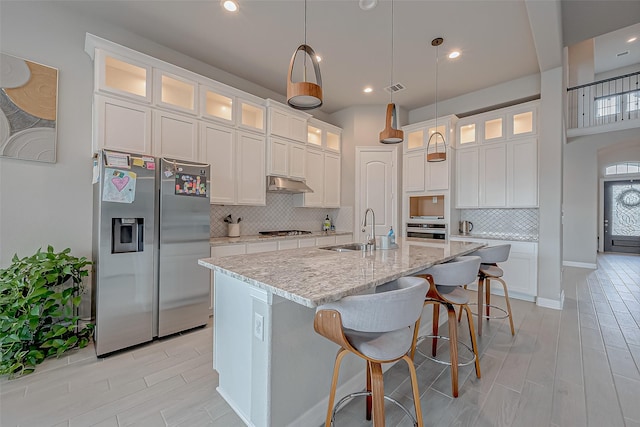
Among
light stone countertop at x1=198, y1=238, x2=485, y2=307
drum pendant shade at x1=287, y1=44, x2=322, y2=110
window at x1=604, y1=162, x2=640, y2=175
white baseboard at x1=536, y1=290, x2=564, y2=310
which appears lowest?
white baseboard at x1=536, y1=290, x2=564, y2=310

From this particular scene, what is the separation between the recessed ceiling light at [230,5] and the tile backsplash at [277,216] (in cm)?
228

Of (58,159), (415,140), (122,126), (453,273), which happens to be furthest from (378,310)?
(415,140)

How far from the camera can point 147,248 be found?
2.56 metres

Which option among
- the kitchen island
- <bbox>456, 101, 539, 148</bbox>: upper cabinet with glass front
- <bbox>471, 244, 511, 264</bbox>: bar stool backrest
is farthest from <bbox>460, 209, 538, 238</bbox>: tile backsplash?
the kitchen island

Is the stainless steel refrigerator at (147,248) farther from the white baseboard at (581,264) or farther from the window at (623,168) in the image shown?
the window at (623,168)

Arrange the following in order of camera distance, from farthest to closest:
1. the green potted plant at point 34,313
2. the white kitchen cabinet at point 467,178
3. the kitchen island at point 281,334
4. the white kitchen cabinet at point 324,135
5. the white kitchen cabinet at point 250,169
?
the white kitchen cabinet at point 324,135 < the white kitchen cabinet at point 467,178 < the white kitchen cabinet at point 250,169 < the green potted plant at point 34,313 < the kitchen island at point 281,334

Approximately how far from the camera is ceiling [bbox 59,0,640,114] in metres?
2.67

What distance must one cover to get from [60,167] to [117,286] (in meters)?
1.34

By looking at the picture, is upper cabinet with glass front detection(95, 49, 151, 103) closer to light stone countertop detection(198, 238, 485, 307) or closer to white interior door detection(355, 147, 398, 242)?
light stone countertop detection(198, 238, 485, 307)

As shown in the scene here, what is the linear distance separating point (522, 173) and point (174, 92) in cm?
495

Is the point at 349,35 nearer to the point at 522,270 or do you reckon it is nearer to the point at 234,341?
the point at 234,341

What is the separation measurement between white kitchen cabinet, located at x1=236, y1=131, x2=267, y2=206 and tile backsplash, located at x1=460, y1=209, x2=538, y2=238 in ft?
12.0

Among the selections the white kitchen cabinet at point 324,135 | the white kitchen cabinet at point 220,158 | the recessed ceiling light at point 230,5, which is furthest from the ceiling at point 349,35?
the white kitchen cabinet at point 220,158

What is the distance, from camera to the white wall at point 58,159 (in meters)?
2.39
